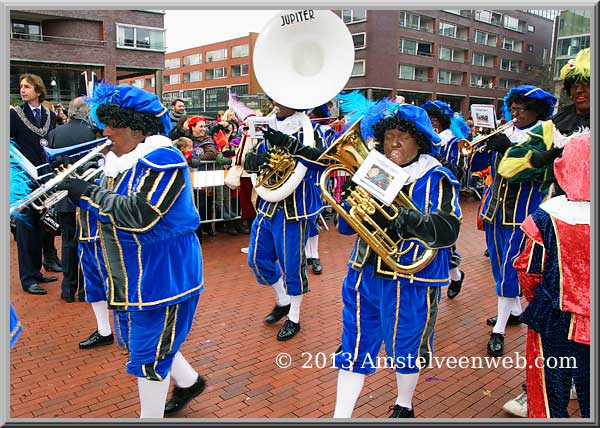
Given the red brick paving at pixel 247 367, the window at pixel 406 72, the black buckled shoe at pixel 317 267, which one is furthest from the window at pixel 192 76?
the window at pixel 406 72

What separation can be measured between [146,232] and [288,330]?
2210 millimetres

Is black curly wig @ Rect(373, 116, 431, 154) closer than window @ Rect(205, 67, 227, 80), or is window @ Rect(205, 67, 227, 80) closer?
black curly wig @ Rect(373, 116, 431, 154)

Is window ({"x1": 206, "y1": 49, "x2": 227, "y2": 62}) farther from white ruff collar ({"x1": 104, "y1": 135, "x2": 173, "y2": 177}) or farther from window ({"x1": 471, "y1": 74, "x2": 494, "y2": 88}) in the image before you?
window ({"x1": 471, "y1": 74, "x2": 494, "y2": 88})

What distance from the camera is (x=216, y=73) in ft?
25.1

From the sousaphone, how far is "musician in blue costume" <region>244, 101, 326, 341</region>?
0.36 m

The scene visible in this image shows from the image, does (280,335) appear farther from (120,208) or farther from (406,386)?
(120,208)

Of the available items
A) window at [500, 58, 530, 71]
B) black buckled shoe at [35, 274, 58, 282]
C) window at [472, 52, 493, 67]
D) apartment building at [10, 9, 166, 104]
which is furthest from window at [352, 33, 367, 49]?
window at [472, 52, 493, 67]

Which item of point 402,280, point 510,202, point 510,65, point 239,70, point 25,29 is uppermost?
point 25,29

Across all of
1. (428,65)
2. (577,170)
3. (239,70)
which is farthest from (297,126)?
(428,65)

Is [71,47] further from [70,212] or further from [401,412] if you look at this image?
[401,412]

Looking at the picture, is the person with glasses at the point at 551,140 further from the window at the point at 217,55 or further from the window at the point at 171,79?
the window at the point at 171,79

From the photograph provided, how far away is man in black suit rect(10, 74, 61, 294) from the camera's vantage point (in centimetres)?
590

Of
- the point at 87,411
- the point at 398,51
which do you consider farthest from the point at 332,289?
the point at 398,51

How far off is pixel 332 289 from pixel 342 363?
10.2 ft
